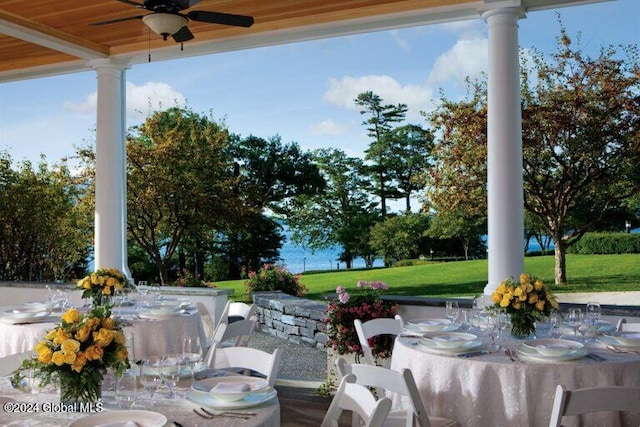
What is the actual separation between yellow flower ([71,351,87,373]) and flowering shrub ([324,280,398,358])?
292 cm

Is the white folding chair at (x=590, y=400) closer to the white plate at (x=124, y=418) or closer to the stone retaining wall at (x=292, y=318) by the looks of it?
the white plate at (x=124, y=418)

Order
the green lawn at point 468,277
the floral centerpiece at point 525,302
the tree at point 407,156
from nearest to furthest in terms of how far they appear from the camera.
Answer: the floral centerpiece at point 525,302 → the green lawn at point 468,277 → the tree at point 407,156

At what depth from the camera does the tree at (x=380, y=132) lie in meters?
18.2

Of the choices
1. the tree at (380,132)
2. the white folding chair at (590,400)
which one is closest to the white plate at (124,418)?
the white folding chair at (590,400)

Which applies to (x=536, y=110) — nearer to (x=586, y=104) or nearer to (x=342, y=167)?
(x=586, y=104)

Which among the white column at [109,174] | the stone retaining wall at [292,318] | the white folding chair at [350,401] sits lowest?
the stone retaining wall at [292,318]

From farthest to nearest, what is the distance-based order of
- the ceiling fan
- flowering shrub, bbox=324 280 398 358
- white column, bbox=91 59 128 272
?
1. white column, bbox=91 59 128 272
2. flowering shrub, bbox=324 280 398 358
3. the ceiling fan

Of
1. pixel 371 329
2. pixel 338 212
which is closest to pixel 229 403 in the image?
pixel 371 329

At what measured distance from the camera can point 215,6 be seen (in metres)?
5.51

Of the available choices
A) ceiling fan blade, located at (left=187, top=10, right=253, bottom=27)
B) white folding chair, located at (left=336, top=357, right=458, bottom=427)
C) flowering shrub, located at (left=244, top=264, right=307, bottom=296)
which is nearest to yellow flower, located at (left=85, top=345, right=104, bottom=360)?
white folding chair, located at (left=336, top=357, right=458, bottom=427)

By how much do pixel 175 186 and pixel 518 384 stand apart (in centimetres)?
1013

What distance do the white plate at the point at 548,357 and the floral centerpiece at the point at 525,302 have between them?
39 centimetres

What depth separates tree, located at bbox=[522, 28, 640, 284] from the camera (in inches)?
481

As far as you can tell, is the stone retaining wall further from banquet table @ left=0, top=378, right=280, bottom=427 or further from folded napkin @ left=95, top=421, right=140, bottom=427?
folded napkin @ left=95, top=421, right=140, bottom=427
